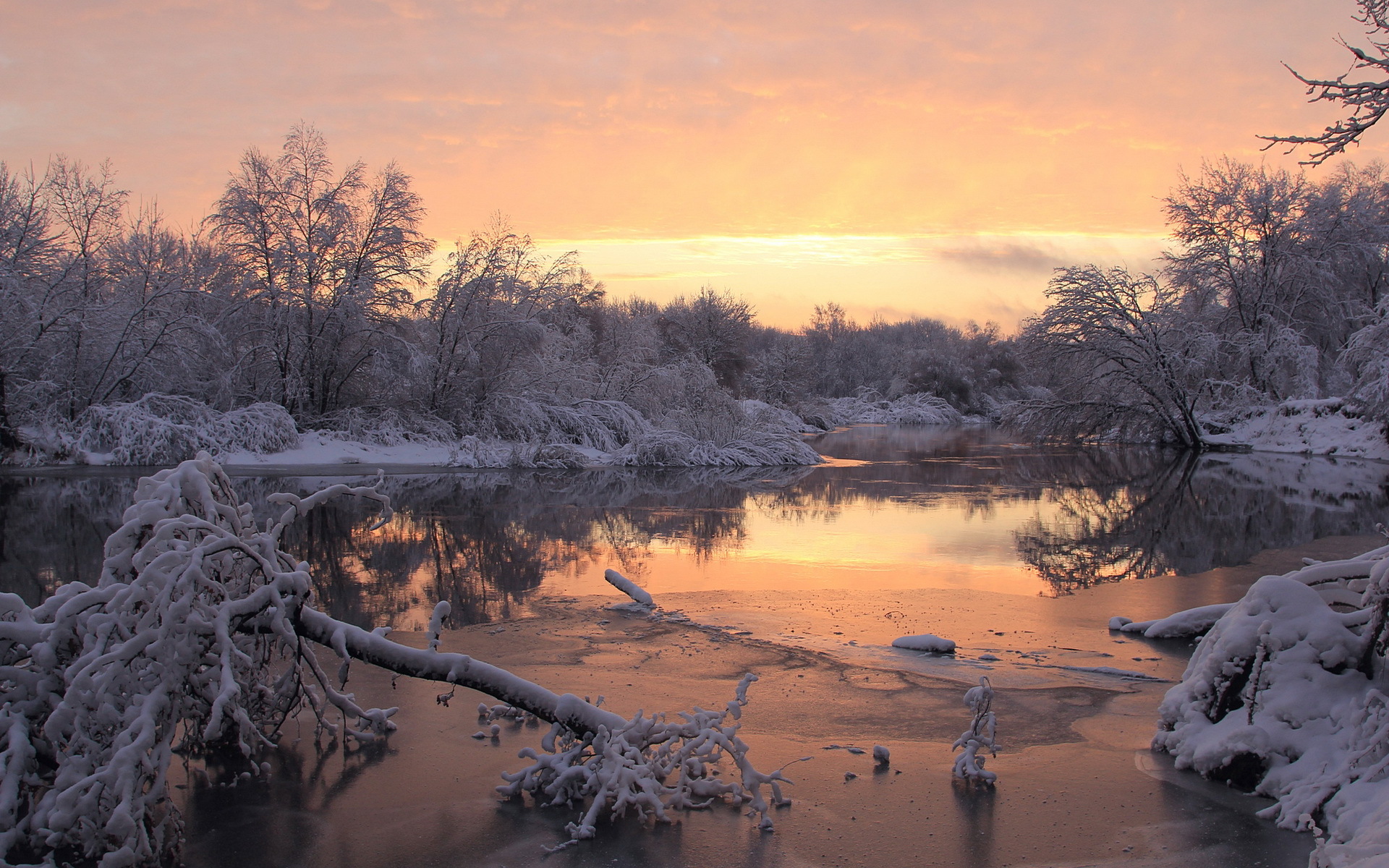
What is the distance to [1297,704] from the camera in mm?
5004

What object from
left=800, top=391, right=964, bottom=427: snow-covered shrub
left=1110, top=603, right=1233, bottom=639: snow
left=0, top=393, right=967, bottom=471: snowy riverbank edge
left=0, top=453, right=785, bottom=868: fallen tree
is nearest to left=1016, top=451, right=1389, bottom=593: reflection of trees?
left=1110, top=603, right=1233, bottom=639: snow

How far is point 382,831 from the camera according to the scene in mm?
4418

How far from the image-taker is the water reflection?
34.5 ft

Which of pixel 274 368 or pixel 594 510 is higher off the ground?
pixel 274 368

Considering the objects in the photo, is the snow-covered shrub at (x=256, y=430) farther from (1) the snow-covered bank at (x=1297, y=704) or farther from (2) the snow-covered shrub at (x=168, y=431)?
(1) the snow-covered bank at (x=1297, y=704)

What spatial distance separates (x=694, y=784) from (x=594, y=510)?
39.1 ft

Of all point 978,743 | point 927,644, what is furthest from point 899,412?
point 978,743

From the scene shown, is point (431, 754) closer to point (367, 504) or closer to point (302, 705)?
point (302, 705)

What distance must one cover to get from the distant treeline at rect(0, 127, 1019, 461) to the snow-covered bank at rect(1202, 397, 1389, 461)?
2088cm

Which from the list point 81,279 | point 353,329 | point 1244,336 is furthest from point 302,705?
point 1244,336

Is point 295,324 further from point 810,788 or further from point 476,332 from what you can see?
point 810,788

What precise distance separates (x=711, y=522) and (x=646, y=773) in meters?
10.6

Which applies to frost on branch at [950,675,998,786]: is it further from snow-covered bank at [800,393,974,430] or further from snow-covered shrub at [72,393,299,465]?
snow-covered bank at [800,393,974,430]

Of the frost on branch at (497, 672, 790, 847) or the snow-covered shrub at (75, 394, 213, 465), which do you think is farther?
the snow-covered shrub at (75, 394, 213, 465)
